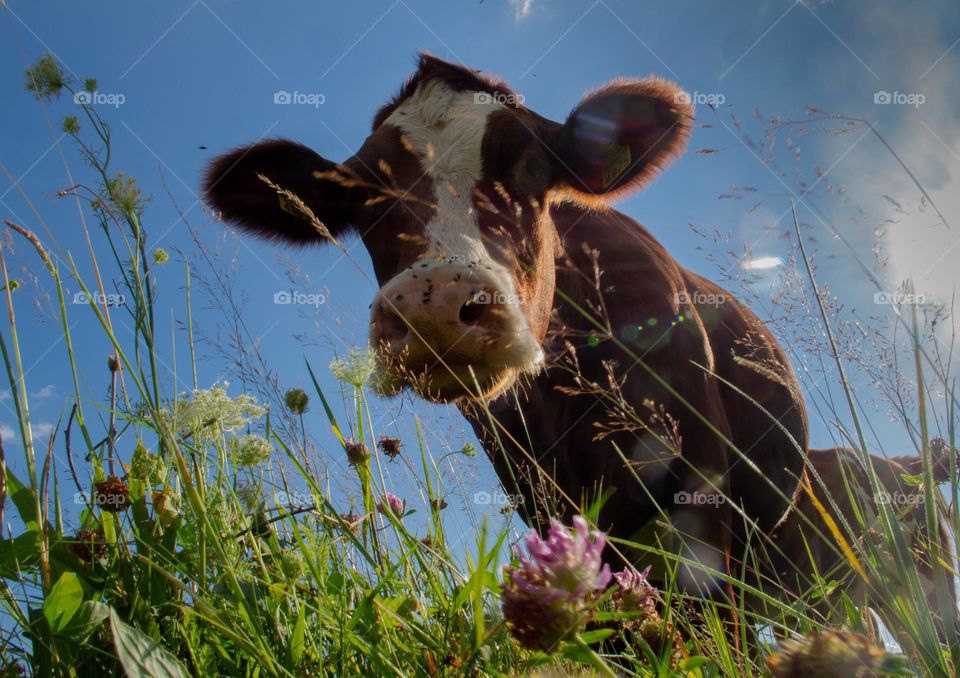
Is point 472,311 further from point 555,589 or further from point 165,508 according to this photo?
point 555,589

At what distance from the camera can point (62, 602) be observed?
1.17m

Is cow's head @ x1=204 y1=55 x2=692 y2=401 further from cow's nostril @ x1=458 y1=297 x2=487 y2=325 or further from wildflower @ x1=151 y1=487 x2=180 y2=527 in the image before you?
wildflower @ x1=151 y1=487 x2=180 y2=527

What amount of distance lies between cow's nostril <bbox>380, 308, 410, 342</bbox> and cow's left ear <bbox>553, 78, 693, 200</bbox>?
1778mm

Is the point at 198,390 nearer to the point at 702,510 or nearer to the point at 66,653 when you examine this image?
the point at 66,653

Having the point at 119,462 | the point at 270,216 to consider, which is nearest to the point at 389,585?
the point at 119,462

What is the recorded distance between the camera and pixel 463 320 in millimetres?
2584

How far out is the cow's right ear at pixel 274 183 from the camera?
14.4 ft

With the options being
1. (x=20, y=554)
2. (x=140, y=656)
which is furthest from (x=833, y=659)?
(x=20, y=554)

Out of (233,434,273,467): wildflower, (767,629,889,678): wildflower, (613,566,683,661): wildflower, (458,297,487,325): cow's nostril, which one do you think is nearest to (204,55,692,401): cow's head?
(458,297,487,325): cow's nostril

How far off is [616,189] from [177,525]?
3424 millimetres

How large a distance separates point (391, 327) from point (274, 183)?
2.03m

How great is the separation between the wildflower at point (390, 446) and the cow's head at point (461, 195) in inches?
14.6

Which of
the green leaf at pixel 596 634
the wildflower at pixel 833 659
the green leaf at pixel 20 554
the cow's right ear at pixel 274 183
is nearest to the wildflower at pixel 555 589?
the green leaf at pixel 596 634

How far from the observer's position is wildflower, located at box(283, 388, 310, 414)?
1.95 meters
